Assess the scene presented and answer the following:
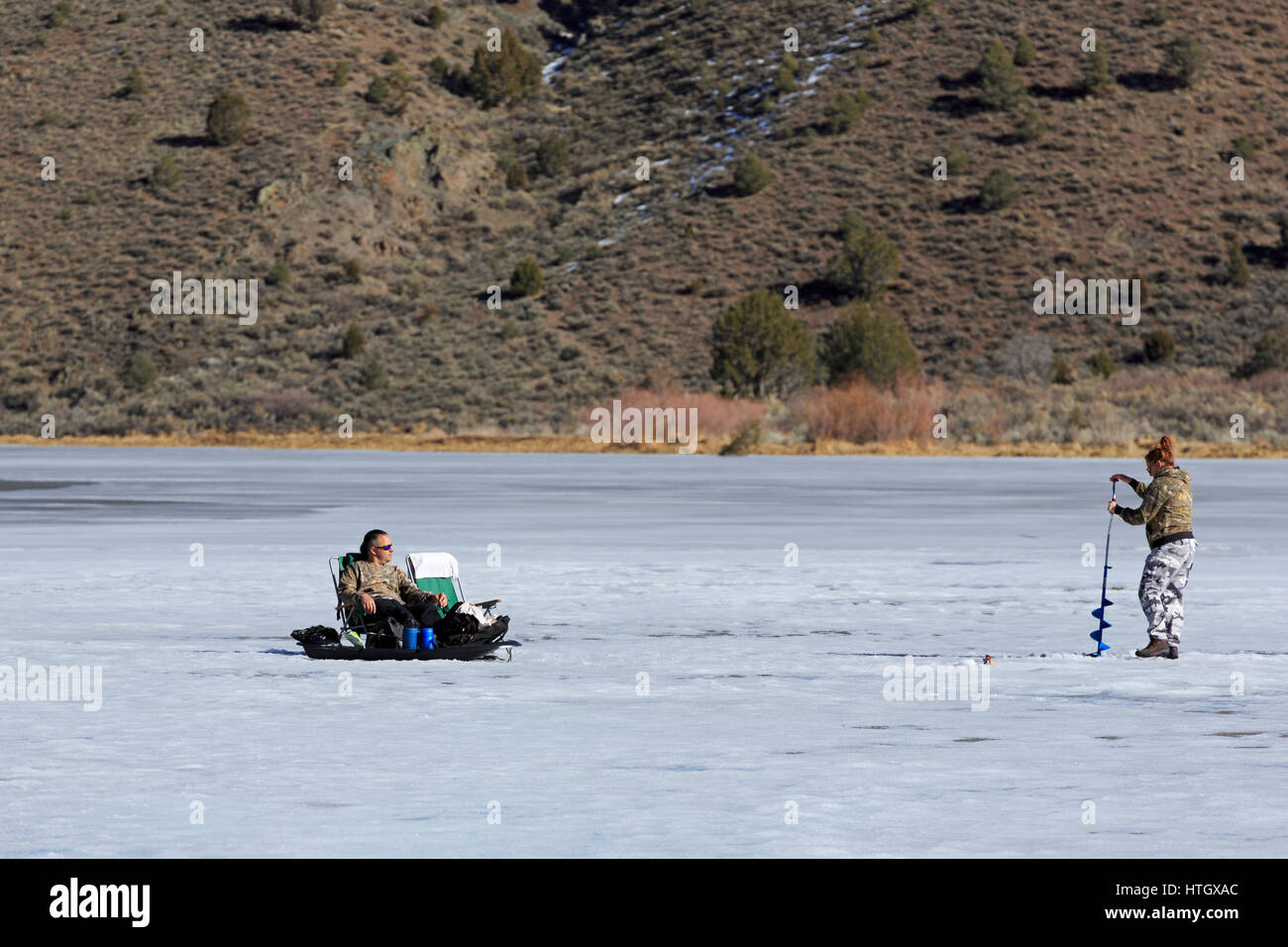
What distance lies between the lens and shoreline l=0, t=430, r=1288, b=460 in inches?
2196

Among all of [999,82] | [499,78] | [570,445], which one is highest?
[499,78]

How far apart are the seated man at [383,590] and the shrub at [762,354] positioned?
54.0 m

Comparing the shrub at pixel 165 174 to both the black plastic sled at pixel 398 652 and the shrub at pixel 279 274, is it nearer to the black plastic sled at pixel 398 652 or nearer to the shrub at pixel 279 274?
the shrub at pixel 279 274

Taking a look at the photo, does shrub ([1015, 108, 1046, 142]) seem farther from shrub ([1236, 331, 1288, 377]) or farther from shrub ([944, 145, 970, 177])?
shrub ([1236, 331, 1288, 377])

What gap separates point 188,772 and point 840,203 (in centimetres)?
8070

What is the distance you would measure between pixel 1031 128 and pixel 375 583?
264ft

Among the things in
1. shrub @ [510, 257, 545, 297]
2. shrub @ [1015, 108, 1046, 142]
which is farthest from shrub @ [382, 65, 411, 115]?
shrub @ [1015, 108, 1046, 142]

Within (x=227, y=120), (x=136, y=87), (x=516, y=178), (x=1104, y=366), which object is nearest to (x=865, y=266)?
(x=1104, y=366)

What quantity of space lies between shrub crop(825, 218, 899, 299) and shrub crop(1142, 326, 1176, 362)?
1100 cm

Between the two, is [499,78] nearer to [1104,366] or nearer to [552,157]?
[552,157]

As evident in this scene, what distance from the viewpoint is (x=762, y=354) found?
68312 millimetres

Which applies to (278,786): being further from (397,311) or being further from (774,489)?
(397,311)

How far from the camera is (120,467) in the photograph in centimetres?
4719
